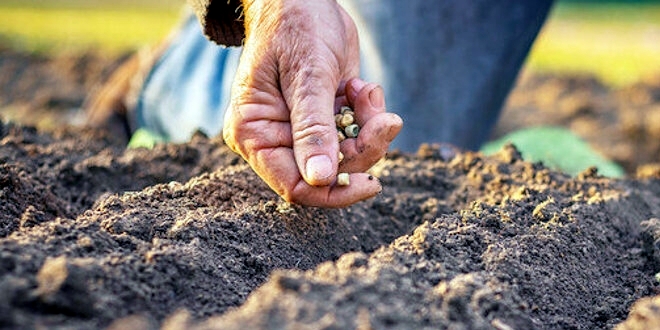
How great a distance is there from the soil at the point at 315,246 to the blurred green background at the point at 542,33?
338cm

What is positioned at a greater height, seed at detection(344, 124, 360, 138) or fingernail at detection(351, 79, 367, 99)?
fingernail at detection(351, 79, 367, 99)

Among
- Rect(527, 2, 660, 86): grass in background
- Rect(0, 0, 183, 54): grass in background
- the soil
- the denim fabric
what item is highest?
the soil

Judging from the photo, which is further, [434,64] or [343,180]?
[434,64]

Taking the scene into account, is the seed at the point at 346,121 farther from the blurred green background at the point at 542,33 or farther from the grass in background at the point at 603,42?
the grass in background at the point at 603,42

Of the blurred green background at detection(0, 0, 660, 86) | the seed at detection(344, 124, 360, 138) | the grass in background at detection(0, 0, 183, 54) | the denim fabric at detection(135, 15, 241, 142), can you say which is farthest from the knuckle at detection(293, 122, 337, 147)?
the grass in background at detection(0, 0, 183, 54)

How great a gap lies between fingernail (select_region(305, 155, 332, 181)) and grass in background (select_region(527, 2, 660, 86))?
13.6 feet

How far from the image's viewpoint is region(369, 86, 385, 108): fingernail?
1637 mm

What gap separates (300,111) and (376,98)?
19 centimetres

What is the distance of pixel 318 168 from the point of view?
4.81ft

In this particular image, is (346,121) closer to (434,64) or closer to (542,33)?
(434,64)

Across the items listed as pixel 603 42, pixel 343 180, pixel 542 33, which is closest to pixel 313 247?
pixel 343 180

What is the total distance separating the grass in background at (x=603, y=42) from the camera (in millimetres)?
5742

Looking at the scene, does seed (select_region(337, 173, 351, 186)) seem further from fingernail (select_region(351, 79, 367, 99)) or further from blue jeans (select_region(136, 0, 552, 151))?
blue jeans (select_region(136, 0, 552, 151))

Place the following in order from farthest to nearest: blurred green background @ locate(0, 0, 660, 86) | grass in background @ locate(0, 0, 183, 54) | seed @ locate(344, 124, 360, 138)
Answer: grass in background @ locate(0, 0, 183, 54) → blurred green background @ locate(0, 0, 660, 86) → seed @ locate(344, 124, 360, 138)
